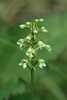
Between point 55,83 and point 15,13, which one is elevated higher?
point 15,13

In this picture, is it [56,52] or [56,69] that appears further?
[56,69]

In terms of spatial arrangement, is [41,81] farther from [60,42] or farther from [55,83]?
[60,42]

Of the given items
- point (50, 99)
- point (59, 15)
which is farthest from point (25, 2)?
point (50, 99)

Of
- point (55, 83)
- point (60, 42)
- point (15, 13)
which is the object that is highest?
point (15, 13)

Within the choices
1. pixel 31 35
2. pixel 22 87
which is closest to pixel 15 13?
pixel 22 87

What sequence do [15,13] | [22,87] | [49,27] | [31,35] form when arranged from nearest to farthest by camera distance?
[31,35] < [22,87] < [49,27] < [15,13]

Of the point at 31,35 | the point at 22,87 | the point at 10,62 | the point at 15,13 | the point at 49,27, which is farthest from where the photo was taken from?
the point at 15,13
